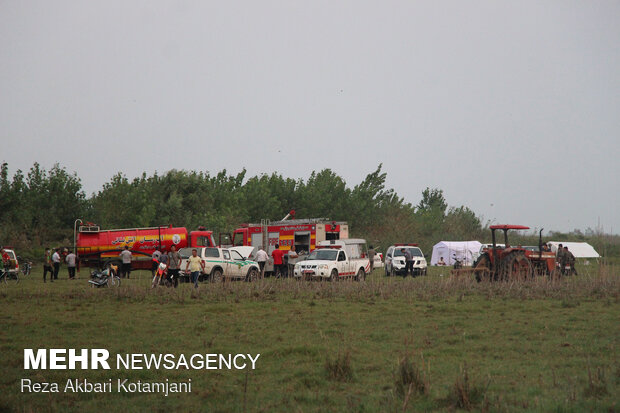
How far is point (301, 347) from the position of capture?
11508 mm

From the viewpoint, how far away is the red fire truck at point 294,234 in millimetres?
37250

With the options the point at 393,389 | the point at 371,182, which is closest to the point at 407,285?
the point at 393,389

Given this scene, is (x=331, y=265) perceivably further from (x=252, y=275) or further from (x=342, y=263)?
(x=252, y=275)

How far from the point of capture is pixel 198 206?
203 ft

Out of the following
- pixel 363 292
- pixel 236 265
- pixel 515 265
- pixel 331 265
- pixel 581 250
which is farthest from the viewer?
pixel 581 250

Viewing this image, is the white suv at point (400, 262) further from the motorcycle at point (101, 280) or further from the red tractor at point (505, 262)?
the motorcycle at point (101, 280)

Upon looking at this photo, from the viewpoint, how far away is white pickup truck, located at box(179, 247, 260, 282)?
1133 inches

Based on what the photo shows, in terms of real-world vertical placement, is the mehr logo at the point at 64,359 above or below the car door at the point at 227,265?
below

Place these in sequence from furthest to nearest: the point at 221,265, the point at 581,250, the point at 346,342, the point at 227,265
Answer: the point at 581,250 < the point at 227,265 < the point at 221,265 < the point at 346,342

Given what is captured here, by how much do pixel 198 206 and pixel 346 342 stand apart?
50596 mm

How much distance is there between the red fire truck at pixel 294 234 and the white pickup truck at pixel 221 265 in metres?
4.83

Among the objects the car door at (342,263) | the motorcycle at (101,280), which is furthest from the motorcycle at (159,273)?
the car door at (342,263)

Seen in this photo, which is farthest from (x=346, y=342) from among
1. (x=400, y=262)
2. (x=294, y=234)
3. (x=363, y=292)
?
(x=400, y=262)

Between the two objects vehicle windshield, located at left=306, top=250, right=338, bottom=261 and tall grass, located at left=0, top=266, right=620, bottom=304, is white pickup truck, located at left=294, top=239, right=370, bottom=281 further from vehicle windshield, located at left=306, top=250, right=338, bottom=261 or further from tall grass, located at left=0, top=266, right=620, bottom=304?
tall grass, located at left=0, top=266, right=620, bottom=304
